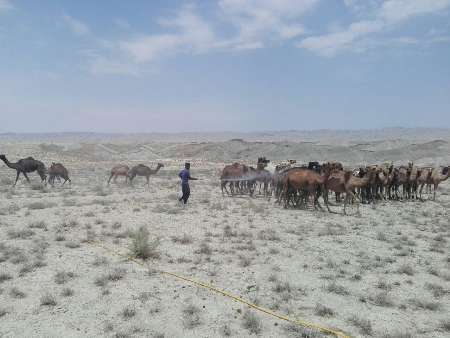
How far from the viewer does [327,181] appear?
17.2 metres

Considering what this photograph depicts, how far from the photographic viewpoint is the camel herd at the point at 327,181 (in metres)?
17.1

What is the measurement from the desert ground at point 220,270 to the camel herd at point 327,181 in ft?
3.45

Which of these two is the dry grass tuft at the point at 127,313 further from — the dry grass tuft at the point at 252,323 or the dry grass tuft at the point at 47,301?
the dry grass tuft at the point at 252,323

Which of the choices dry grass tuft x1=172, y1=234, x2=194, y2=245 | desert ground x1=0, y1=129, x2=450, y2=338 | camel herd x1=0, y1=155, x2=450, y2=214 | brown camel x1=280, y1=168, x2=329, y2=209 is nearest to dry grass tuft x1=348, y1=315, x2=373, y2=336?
desert ground x1=0, y1=129, x2=450, y2=338

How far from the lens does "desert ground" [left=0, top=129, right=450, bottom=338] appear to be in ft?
22.4

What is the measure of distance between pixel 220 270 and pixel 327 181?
9140 millimetres

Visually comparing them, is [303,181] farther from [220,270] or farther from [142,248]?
[142,248]

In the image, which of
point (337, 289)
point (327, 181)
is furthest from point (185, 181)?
point (337, 289)

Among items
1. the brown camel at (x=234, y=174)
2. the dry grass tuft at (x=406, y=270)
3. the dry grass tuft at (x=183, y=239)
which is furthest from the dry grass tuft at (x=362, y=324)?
the brown camel at (x=234, y=174)

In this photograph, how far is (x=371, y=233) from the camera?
13297 millimetres

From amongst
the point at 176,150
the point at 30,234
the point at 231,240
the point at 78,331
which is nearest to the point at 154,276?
the point at 78,331

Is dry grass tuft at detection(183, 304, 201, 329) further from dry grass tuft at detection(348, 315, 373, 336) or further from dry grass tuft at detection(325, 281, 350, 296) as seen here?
dry grass tuft at detection(325, 281, 350, 296)

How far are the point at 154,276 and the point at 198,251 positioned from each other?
1963 millimetres

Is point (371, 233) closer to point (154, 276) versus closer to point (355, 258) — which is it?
point (355, 258)
